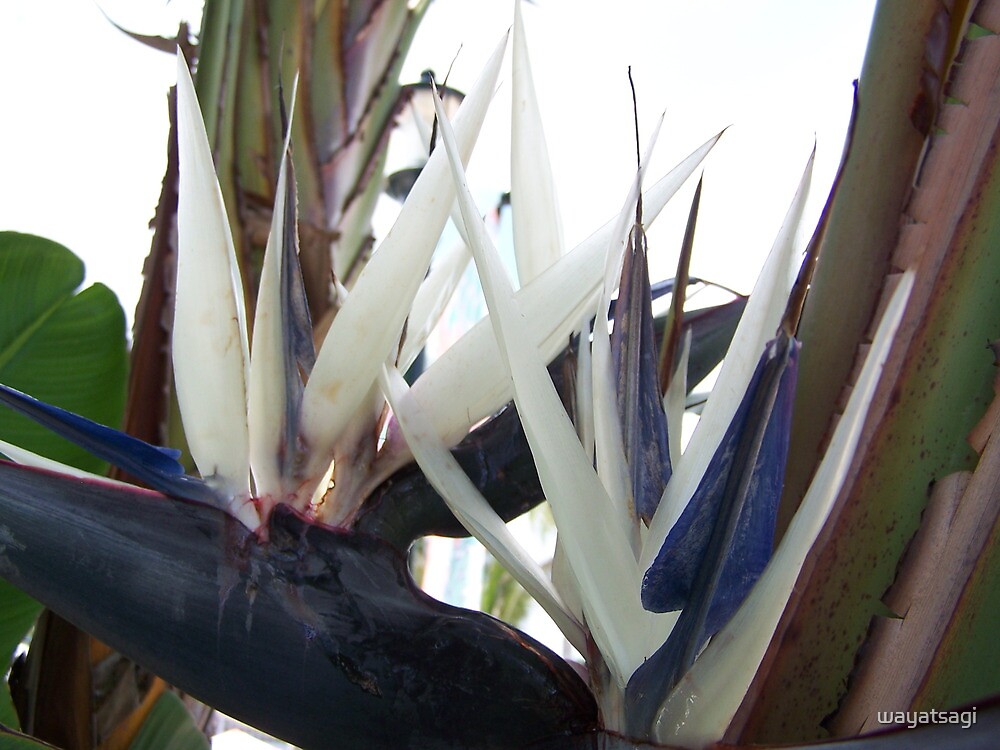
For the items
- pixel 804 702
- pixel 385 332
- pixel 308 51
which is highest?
pixel 308 51

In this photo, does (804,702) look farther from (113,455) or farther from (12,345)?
(12,345)

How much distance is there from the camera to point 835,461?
0.18 metres

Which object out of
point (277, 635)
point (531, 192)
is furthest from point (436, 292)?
point (277, 635)

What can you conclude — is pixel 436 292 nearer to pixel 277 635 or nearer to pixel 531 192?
pixel 531 192

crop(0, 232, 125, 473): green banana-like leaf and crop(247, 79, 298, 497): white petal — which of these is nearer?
crop(247, 79, 298, 497): white petal

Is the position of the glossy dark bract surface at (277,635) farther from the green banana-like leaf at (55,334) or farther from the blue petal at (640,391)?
the green banana-like leaf at (55,334)

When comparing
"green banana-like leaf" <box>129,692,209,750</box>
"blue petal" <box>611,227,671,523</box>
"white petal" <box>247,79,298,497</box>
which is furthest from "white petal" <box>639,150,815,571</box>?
"green banana-like leaf" <box>129,692,209,750</box>

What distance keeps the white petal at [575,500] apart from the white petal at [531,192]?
0.09 metres

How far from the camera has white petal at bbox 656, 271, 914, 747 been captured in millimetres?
178

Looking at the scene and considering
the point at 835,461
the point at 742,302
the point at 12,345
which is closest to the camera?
the point at 835,461

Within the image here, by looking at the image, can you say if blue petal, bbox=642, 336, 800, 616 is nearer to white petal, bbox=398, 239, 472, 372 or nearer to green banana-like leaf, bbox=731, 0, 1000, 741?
green banana-like leaf, bbox=731, 0, 1000, 741

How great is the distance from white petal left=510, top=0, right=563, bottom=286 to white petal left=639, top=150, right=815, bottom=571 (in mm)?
91

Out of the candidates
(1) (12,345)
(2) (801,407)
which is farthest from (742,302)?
(1) (12,345)

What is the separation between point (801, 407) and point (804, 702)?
0.08 metres
